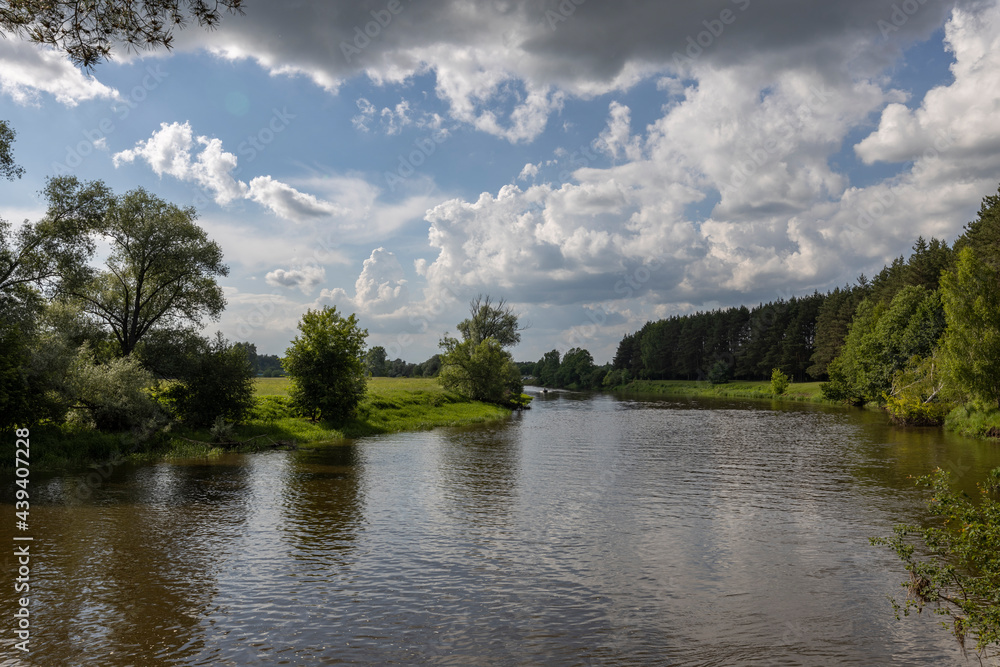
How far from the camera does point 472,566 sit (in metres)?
14.0

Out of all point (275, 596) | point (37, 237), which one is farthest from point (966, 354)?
point (37, 237)

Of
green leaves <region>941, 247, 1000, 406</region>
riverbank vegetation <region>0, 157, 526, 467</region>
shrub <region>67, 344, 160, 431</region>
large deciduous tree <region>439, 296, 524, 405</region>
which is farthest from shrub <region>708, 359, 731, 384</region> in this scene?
shrub <region>67, 344, 160, 431</region>

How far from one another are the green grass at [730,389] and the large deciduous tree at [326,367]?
236ft

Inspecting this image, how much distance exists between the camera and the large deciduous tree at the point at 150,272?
3516 cm

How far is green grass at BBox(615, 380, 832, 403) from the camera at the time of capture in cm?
9681

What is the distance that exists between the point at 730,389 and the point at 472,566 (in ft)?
391

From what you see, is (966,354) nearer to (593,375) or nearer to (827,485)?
(827,485)

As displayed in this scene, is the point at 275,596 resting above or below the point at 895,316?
below

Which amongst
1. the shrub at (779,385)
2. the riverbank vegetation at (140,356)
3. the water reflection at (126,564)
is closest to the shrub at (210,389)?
the riverbank vegetation at (140,356)

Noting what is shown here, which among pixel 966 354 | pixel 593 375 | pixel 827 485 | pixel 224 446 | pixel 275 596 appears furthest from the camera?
pixel 593 375

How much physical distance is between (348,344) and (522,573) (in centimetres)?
3349

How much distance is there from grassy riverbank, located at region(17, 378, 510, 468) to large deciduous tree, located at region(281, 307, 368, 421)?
129 centimetres

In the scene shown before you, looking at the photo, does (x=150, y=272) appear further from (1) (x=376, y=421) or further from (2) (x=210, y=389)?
(1) (x=376, y=421)

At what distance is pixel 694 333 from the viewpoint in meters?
154
